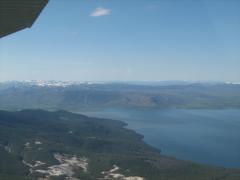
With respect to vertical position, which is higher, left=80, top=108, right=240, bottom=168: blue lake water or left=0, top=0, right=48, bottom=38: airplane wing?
left=0, top=0, right=48, bottom=38: airplane wing

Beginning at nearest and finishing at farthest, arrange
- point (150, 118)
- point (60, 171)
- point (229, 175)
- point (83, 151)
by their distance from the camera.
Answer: point (229, 175) < point (60, 171) < point (83, 151) < point (150, 118)

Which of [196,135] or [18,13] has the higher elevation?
[18,13]

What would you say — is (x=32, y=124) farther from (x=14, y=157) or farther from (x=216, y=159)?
(x=216, y=159)

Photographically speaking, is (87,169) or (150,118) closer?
(87,169)

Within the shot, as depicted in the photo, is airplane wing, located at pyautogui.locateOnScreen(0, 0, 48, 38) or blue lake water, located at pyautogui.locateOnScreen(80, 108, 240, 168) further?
blue lake water, located at pyautogui.locateOnScreen(80, 108, 240, 168)

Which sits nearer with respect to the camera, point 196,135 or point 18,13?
point 18,13

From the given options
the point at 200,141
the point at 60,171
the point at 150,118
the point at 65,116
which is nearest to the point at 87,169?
the point at 60,171
